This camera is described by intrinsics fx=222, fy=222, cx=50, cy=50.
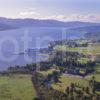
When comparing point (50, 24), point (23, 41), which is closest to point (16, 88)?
point (23, 41)

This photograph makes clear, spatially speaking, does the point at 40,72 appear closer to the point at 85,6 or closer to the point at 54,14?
the point at 54,14

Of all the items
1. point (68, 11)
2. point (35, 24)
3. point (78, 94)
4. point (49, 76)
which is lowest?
point (78, 94)

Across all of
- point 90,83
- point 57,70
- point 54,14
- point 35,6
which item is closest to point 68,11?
point 54,14

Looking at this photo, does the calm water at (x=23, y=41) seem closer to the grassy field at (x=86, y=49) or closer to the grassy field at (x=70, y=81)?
the grassy field at (x=86, y=49)

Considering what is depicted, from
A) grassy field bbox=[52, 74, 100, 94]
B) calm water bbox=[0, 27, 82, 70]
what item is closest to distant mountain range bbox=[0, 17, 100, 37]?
calm water bbox=[0, 27, 82, 70]

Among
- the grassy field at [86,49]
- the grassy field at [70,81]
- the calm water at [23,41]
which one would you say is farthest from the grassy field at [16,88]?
the grassy field at [86,49]

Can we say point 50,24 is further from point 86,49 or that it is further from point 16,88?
point 16,88

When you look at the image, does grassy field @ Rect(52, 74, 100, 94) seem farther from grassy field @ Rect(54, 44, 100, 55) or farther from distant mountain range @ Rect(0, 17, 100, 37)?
distant mountain range @ Rect(0, 17, 100, 37)
